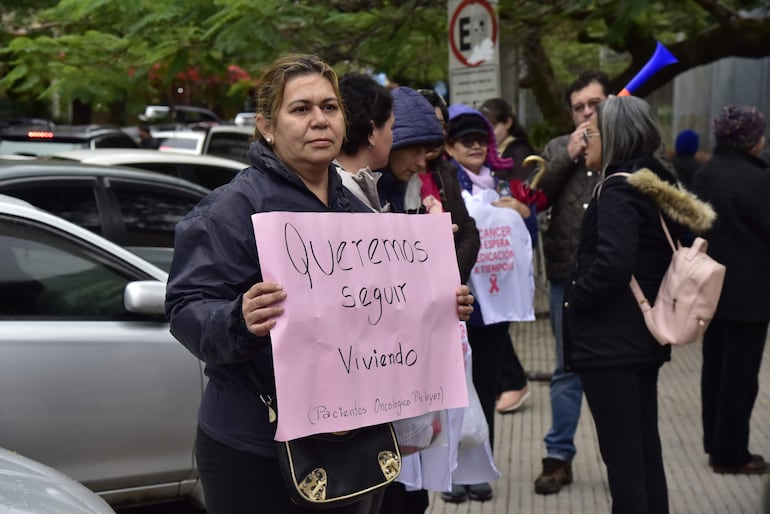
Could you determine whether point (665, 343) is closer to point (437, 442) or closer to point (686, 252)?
point (686, 252)

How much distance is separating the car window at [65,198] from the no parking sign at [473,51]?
3.80 m

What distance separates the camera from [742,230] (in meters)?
6.34

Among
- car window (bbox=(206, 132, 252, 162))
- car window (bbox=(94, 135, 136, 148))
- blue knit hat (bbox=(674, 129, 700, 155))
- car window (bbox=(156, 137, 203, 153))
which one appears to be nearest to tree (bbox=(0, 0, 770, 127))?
blue knit hat (bbox=(674, 129, 700, 155))

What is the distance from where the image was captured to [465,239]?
4871 millimetres

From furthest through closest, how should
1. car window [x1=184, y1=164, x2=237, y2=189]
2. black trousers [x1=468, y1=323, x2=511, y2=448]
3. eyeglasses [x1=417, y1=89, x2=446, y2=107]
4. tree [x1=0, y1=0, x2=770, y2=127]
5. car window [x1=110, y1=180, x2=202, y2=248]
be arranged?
tree [x1=0, y1=0, x2=770, y2=127], car window [x1=184, y1=164, x2=237, y2=189], car window [x1=110, y1=180, x2=202, y2=248], black trousers [x1=468, y1=323, x2=511, y2=448], eyeglasses [x1=417, y1=89, x2=446, y2=107]

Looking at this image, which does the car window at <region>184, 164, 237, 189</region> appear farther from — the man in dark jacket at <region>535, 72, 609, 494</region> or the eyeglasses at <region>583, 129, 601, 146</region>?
the eyeglasses at <region>583, 129, 601, 146</region>

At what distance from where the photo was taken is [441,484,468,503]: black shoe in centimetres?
597

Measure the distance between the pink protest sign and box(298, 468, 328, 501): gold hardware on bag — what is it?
12cm

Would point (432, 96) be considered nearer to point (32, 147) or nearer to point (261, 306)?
point (261, 306)

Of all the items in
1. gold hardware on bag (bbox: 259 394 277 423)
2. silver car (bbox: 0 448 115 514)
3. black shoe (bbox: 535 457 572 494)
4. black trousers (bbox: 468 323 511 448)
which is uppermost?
gold hardware on bag (bbox: 259 394 277 423)

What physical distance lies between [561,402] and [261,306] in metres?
3.67

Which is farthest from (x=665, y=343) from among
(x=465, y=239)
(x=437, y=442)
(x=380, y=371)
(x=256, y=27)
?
(x=256, y=27)

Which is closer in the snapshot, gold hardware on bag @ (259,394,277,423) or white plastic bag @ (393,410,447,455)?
gold hardware on bag @ (259,394,277,423)

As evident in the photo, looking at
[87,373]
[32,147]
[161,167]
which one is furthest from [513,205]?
[32,147]
